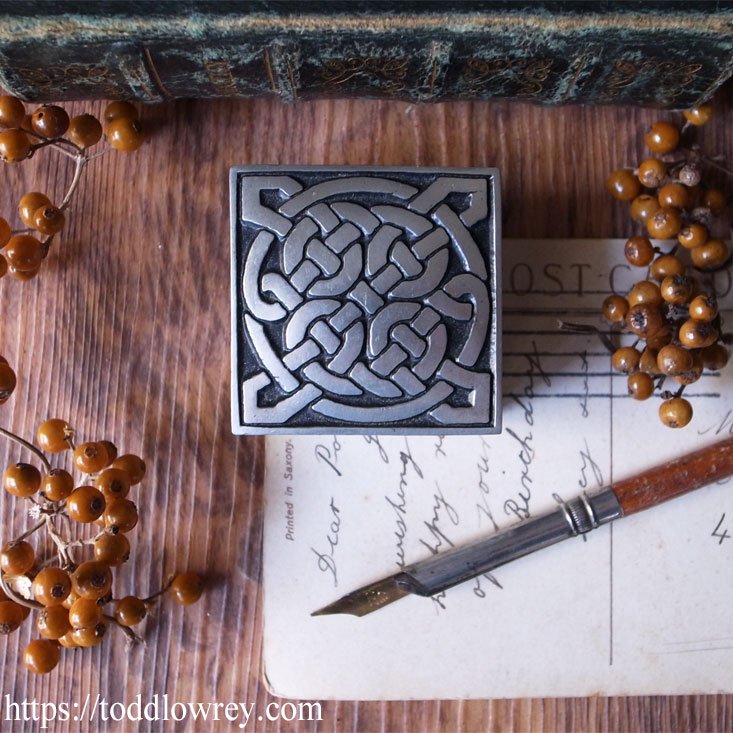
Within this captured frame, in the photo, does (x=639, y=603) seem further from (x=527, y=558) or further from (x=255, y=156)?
(x=255, y=156)

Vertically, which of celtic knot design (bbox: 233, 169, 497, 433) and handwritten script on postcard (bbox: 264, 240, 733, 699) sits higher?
celtic knot design (bbox: 233, 169, 497, 433)

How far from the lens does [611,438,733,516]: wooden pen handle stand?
0.78m

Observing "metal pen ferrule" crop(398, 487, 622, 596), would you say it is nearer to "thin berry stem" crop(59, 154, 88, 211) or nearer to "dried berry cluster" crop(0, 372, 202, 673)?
"dried berry cluster" crop(0, 372, 202, 673)

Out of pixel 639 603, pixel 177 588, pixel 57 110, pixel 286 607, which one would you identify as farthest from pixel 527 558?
pixel 57 110

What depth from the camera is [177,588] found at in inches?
30.4

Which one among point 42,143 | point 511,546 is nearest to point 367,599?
point 511,546

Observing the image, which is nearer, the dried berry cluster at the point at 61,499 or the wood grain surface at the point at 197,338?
the dried berry cluster at the point at 61,499

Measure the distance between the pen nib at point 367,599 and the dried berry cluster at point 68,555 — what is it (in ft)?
0.63

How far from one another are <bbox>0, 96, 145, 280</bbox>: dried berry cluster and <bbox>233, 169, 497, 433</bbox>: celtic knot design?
163 millimetres

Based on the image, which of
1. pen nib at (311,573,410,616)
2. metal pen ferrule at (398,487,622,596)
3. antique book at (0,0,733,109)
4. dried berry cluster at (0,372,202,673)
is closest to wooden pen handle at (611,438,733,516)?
metal pen ferrule at (398,487,622,596)

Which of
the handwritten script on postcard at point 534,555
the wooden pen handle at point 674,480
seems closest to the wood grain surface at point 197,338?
the handwritten script on postcard at point 534,555

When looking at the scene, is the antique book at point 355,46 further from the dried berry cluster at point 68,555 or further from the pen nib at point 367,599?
the pen nib at point 367,599

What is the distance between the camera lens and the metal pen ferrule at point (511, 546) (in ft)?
2.56

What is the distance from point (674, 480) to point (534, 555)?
0.53ft
